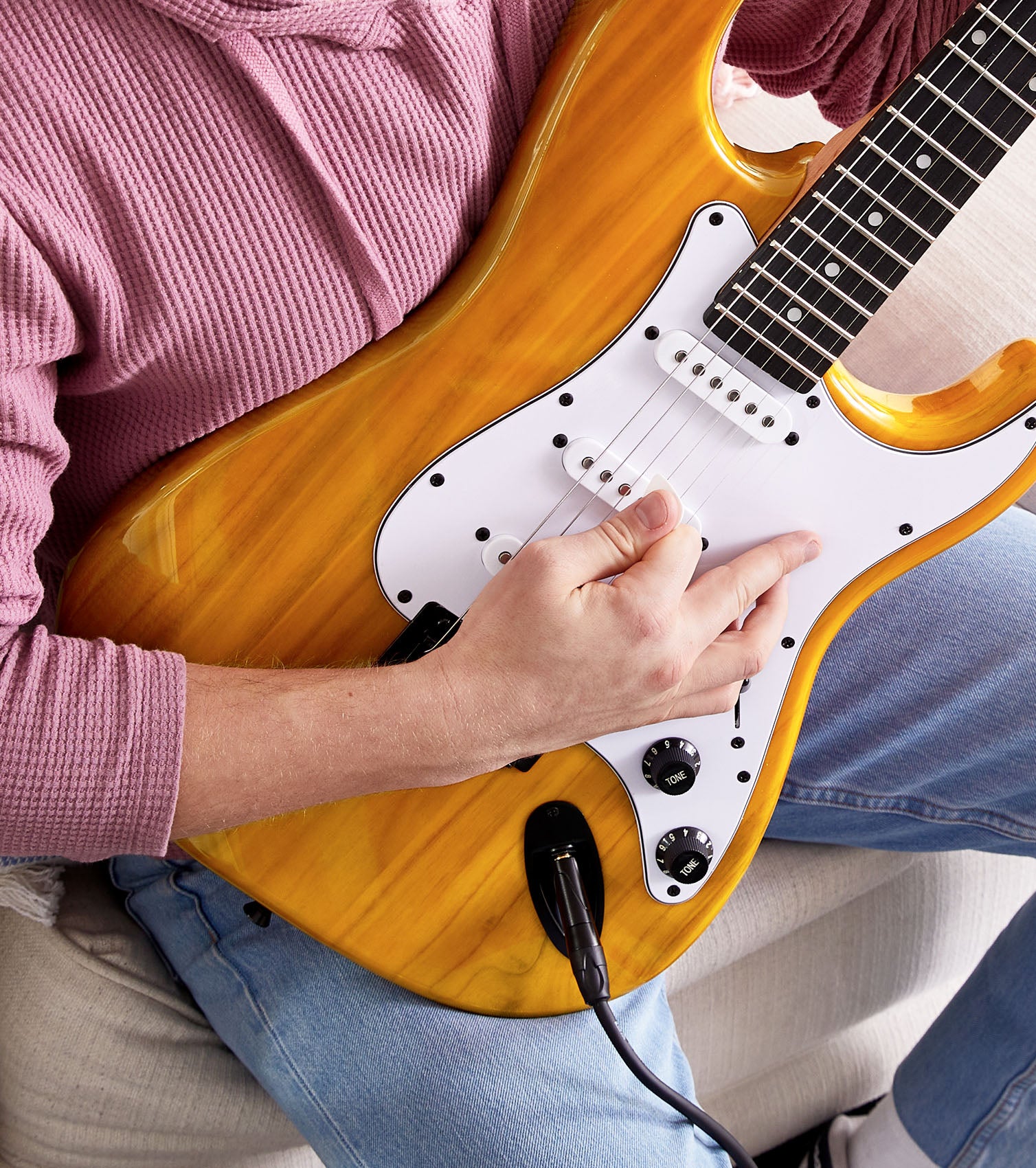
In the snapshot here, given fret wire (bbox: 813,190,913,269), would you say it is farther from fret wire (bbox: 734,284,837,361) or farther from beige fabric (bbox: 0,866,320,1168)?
beige fabric (bbox: 0,866,320,1168)

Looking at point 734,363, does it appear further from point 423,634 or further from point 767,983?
point 767,983

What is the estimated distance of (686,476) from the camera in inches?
26.6

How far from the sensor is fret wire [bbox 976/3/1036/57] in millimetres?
599

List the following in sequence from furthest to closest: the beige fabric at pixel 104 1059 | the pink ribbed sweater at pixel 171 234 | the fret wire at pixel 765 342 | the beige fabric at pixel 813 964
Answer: the beige fabric at pixel 813 964, the beige fabric at pixel 104 1059, the fret wire at pixel 765 342, the pink ribbed sweater at pixel 171 234

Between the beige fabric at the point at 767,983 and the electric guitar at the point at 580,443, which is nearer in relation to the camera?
the electric guitar at the point at 580,443

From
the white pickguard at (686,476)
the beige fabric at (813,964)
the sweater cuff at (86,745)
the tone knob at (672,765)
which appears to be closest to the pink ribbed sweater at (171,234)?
the sweater cuff at (86,745)

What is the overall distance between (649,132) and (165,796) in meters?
0.52

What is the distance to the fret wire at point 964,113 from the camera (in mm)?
610

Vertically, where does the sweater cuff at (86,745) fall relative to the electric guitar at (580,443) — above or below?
below

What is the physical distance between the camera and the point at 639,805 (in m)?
0.71

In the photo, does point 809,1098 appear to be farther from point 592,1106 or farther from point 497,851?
point 497,851

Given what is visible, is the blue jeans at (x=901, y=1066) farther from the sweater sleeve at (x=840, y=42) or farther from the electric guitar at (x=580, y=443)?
the sweater sleeve at (x=840, y=42)

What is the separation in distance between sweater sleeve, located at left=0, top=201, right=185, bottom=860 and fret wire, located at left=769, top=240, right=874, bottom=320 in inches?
17.3

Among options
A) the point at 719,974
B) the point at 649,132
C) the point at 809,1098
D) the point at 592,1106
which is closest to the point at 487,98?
the point at 649,132
